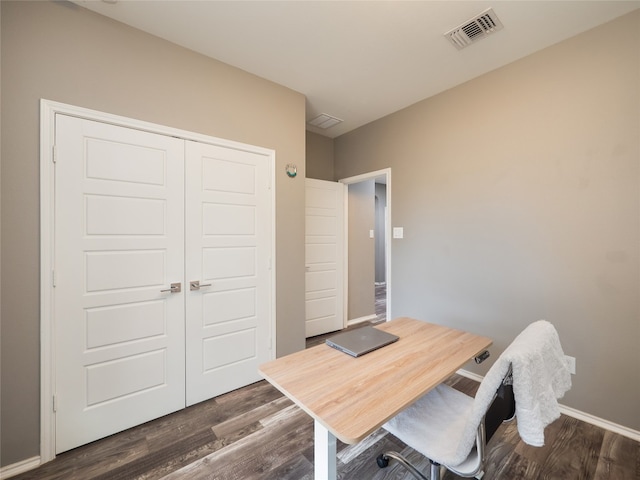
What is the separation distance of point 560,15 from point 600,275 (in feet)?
5.95

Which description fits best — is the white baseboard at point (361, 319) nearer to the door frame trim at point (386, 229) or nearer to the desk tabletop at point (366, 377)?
the door frame trim at point (386, 229)

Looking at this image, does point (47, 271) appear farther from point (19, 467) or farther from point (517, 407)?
point (517, 407)

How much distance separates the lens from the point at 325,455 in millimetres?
1019

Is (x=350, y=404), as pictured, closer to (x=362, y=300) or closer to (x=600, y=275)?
(x=600, y=275)

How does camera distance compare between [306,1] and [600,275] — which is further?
[600,275]

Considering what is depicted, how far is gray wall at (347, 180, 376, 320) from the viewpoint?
13.2 feet

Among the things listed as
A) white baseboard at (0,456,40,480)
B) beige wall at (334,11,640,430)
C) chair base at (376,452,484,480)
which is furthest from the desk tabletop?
white baseboard at (0,456,40,480)

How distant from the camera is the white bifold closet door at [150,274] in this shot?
168 cm

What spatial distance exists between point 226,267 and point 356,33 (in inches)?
83.4

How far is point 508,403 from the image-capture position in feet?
3.53

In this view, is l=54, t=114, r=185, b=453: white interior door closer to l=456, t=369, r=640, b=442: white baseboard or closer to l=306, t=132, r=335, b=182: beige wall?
l=306, t=132, r=335, b=182: beige wall

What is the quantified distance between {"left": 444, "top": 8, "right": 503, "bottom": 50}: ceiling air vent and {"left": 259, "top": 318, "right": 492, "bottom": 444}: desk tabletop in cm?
213

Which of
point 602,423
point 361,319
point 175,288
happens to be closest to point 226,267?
point 175,288

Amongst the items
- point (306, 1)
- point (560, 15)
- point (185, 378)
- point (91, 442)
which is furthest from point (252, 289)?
point (560, 15)
